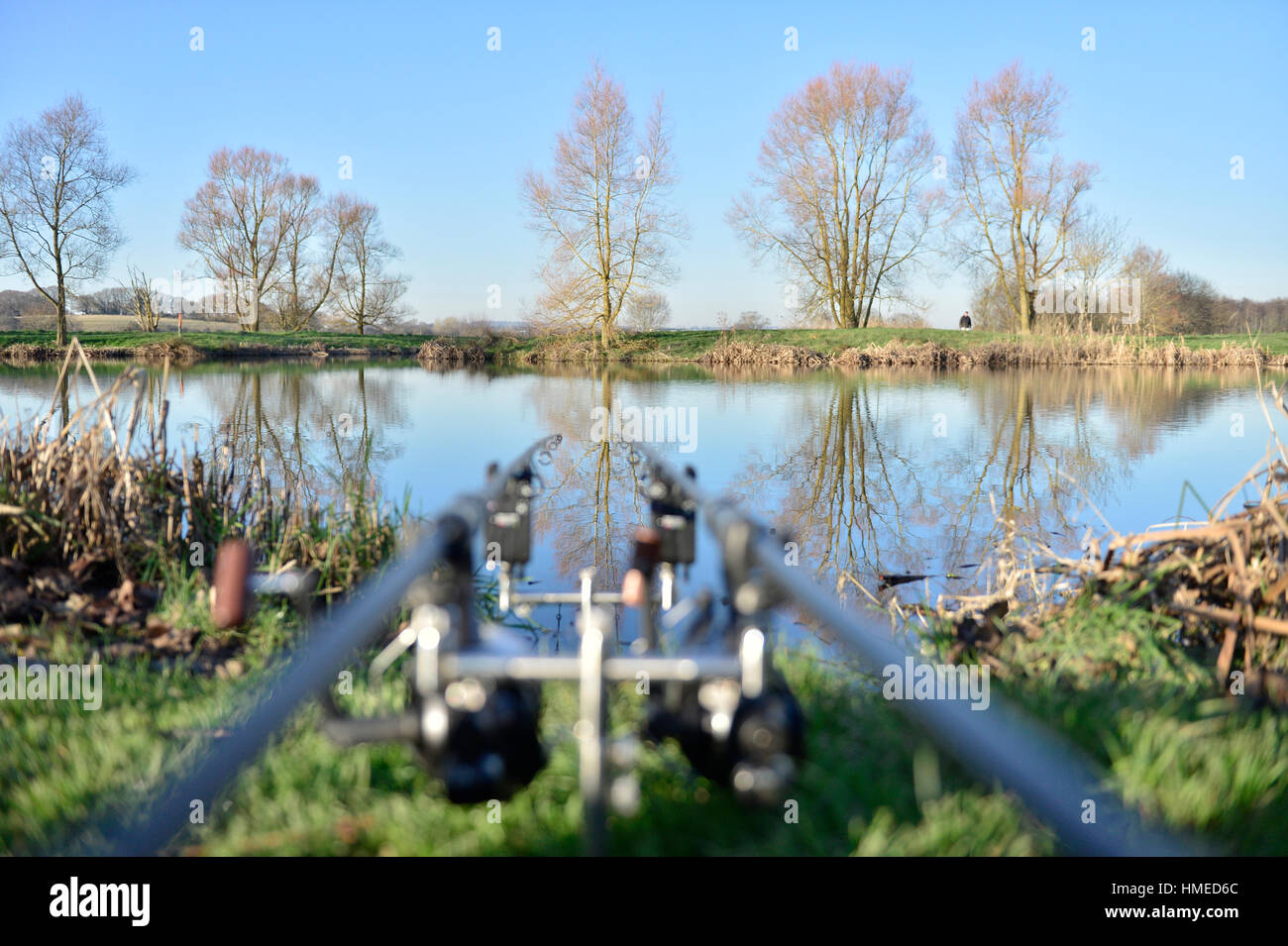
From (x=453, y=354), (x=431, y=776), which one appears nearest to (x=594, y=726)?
(x=431, y=776)

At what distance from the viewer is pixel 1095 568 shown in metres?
3.66

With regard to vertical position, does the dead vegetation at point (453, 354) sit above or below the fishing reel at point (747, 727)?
above

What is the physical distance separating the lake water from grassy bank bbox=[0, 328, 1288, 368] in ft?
26.4

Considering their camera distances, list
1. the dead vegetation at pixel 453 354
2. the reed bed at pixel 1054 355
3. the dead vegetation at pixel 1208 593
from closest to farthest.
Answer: the dead vegetation at pixel 1208 593 < the reed bed at pixel 1054 355 < the dead vegetation at pixel 453 354

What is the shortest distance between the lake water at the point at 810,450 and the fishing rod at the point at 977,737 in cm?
190

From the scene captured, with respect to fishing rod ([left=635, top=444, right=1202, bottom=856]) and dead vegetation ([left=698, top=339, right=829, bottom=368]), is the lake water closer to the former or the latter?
fishing rod ([left=635, top=444, right=1202, bottom=856])

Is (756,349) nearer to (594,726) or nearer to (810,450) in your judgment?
(810,450)

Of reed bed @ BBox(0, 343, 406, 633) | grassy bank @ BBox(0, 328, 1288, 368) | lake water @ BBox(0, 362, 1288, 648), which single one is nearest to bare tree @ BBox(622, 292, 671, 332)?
grassy bank @ BBox(0, 328, 1288, 368)

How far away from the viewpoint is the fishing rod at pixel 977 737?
1349 mm

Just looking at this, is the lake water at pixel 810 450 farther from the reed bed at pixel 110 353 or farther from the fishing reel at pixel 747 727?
the reed bed at pixel 110 353

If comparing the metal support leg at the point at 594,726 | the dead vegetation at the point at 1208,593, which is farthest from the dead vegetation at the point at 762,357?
the metal support leg at the point at 594,726

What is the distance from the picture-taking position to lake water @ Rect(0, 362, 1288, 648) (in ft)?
21.5

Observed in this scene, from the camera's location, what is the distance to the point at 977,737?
138 centimetres

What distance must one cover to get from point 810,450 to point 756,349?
20998 millimetres
